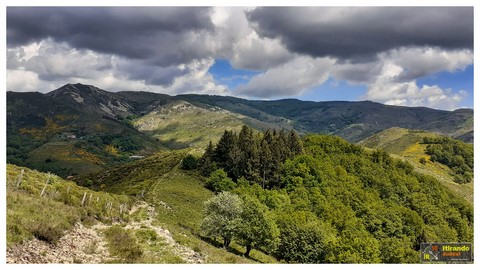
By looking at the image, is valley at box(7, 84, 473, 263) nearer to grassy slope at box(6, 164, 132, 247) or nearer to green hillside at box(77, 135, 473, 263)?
grassy slope at box(6, 164, 132, 247)

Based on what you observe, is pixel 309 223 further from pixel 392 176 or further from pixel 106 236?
pixel 392 176

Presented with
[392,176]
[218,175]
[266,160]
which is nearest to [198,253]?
[218,175]

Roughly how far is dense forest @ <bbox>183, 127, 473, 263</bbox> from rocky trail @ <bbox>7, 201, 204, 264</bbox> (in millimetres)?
18713

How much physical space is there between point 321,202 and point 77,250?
82358mm

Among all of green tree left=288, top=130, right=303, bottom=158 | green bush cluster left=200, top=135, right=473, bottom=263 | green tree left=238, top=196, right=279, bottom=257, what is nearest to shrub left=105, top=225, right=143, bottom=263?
green bush cluster left=200, top=135, right=473, bottom=263

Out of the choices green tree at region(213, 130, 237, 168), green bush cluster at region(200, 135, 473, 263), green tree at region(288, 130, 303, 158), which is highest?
green tree at region(288, 130, 303, 158)

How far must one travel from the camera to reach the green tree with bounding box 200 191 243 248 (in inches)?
2163

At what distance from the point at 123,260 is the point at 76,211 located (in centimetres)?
1410

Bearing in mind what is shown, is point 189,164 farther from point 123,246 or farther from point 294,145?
point 123,246

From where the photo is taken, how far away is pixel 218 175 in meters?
99.4

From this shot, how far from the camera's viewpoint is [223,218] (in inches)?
2196

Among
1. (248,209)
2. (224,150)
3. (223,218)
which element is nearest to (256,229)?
(248,209)

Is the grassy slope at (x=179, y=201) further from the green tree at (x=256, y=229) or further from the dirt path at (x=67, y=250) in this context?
the dirt path at (x=67, y=250)

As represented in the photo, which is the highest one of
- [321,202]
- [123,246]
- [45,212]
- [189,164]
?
[189,164]
